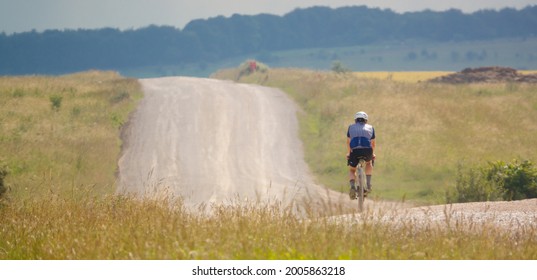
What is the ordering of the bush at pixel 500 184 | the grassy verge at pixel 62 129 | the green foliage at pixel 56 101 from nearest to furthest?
the bush at pixel 500 184 → the grassy verge at pixel 62 129 → the green foliage at pixel 56 101

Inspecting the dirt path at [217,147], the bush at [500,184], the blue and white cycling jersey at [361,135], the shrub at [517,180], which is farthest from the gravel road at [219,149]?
the shrub at [517,180]

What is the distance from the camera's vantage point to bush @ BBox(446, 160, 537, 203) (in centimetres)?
2139

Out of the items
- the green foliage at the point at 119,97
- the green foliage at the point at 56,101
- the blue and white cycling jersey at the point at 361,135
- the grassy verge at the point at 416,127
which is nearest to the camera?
the blue and white cycling jersey at the point at 361,135

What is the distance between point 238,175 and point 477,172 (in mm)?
8854

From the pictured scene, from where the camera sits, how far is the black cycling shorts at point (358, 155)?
16.1 metres

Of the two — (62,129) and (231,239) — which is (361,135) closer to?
(231,239)

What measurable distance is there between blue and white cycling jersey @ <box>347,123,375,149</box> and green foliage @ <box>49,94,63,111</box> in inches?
1016

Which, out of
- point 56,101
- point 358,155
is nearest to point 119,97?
point 56,101

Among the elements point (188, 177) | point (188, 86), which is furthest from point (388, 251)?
point (188, 86)

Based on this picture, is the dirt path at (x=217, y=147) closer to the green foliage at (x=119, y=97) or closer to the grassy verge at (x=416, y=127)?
the green foliage at (x=119, y=97)

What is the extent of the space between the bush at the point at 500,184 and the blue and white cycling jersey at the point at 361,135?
636cm
